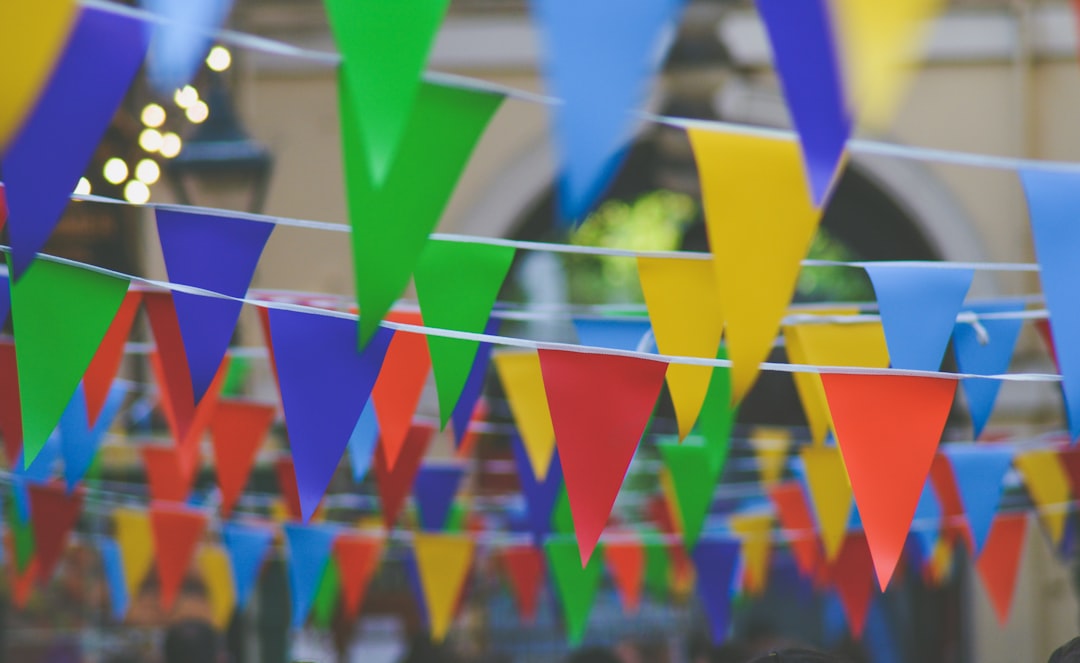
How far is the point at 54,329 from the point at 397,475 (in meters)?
1.56

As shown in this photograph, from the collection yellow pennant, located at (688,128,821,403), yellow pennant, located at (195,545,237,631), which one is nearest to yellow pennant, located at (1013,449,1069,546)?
yellow pennant, located at (688,128,821,403)

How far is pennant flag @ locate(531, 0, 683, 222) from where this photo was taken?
146 centimetres

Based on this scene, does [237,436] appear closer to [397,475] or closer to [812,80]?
[397,475]

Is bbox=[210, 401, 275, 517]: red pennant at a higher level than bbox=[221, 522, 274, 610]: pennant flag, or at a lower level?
higher

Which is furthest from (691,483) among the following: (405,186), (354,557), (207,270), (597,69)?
(597,69)

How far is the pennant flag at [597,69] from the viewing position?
1465 mm

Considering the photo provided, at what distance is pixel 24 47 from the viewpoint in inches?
61.9

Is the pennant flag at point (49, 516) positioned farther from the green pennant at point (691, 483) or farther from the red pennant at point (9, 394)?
the green pennant at point (691, 483)

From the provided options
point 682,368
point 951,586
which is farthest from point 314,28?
point 682,368

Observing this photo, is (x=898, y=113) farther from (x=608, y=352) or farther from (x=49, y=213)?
(x=49, y=213)

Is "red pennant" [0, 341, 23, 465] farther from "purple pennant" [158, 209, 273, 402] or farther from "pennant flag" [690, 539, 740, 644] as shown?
"pennant flag" [690, 539, 740, 644]

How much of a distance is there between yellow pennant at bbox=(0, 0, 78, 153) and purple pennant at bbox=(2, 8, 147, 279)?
0.24 m

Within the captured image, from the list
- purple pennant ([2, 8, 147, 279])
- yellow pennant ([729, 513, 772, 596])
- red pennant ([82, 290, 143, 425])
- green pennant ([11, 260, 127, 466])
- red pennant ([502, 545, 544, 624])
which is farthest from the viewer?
red pennant ([502, 545, 544, 624])

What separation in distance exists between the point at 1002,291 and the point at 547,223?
9.08ft
